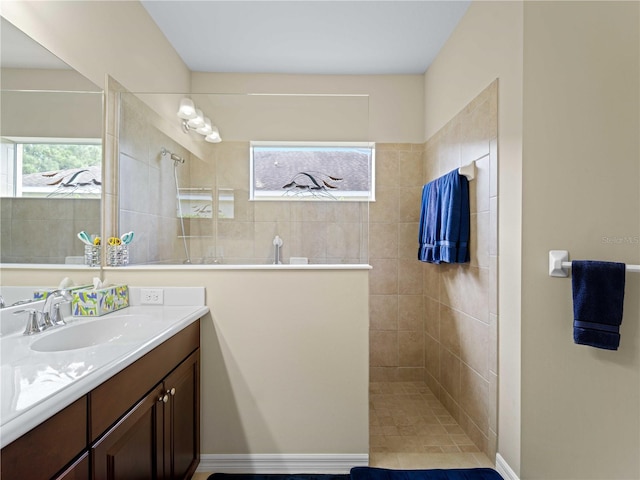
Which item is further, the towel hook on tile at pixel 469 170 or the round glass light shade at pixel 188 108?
the towel hook on tile at pixel 469 170

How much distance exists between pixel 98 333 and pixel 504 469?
2081 mm

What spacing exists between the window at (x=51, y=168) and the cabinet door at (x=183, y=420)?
939 mm

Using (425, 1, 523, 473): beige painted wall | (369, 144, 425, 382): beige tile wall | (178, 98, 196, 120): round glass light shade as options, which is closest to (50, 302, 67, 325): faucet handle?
(178, 98, 196, 120): round glass light shade

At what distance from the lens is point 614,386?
1567 mm

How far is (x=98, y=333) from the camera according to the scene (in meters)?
1.51

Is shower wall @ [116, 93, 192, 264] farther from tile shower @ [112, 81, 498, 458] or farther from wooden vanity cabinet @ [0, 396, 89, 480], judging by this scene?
wooden vanity cabinet @ [0, 396, 89, 480]

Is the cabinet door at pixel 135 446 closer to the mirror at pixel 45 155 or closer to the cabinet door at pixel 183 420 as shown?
the cabinet door at pixel 183 420

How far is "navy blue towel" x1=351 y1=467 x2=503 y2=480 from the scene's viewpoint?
181 cm

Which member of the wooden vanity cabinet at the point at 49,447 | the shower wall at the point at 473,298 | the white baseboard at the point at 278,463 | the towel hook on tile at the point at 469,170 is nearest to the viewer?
the wooden vanity cabinet at the point at 49,447

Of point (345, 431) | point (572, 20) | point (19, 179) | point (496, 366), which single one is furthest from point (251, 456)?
point (572, 20)

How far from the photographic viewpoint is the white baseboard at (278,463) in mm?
1847

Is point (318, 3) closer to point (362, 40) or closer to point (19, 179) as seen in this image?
point (362, 40)

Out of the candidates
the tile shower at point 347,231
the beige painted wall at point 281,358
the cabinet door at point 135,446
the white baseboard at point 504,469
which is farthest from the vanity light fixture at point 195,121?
the white baseboard at point 504,469

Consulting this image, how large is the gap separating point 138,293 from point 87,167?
26.7 inches
